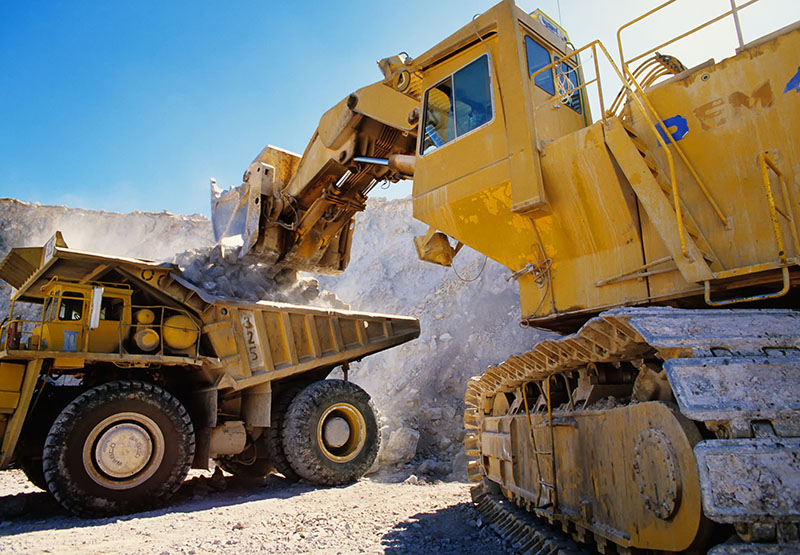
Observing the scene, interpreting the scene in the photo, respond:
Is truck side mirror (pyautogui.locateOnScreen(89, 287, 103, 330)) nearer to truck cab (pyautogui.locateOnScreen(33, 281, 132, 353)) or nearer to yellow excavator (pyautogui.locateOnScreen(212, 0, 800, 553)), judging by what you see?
truck cab (pyautogui.locateOnScreen(33, 281, 132, 353))

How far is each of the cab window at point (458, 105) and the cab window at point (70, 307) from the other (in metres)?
4.83

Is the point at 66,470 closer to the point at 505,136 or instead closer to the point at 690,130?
the point at 505,136

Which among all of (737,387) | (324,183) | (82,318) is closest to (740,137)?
(737,387)

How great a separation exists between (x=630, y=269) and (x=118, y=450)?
5.71 m

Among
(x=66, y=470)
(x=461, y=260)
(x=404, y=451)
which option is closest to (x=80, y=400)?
(x=66, y=470)

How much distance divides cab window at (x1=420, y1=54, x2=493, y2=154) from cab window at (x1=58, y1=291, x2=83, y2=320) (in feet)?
15.8

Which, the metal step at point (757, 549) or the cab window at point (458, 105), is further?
the cab window at point (458, 105)

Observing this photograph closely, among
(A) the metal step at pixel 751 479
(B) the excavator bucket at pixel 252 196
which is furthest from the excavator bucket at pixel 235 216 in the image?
(A) the metal step at pixel 751 479

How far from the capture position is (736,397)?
2.28m

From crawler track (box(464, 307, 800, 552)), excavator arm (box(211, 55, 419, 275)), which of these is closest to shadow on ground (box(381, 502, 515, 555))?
crawler track (box(464, 307, 800, 552))

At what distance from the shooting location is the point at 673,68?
180 inches

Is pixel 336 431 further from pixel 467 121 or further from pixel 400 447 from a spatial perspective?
pixel 467 121

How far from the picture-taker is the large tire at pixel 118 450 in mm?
6027

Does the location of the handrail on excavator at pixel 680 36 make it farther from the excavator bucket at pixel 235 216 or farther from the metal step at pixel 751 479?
the excavator bucket at pixel 235 216
